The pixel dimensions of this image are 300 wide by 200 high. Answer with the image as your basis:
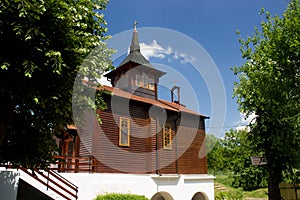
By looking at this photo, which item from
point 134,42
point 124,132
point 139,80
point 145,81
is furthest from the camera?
point 134,42

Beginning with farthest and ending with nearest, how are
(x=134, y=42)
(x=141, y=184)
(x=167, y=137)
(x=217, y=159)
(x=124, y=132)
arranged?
(x=217, y=159)
(x=134, y=42)
(x=167, y=137)
(x=124, y=132)
(x=141, y=184)

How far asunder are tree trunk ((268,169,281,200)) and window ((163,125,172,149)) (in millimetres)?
6388

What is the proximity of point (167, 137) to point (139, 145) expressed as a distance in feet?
8.04

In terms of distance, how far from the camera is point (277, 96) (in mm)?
11336

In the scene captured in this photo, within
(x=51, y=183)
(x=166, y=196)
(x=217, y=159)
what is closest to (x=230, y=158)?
(x=217, y=159)

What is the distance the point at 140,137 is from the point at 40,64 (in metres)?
10.6

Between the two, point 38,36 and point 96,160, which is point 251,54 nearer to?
point 96,160

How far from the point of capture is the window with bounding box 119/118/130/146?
1447 cm

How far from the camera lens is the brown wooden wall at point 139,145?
44.3 ft

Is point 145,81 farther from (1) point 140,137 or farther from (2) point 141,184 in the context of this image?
(2) point 141,184

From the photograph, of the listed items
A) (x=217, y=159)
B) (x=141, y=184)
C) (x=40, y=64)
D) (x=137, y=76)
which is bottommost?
(x=217, y=159)

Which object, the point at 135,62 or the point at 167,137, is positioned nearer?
the point at 167,137

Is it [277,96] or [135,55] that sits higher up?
[135,55]

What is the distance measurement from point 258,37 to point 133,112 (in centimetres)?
778
